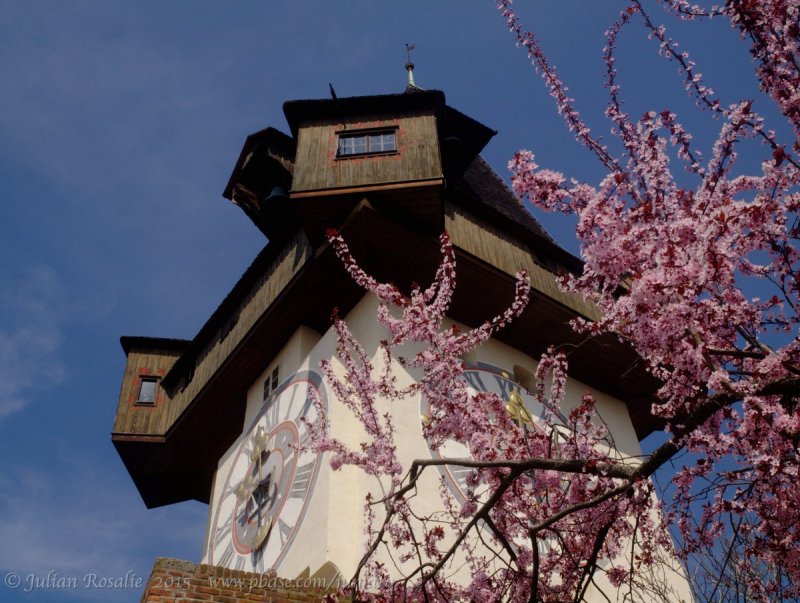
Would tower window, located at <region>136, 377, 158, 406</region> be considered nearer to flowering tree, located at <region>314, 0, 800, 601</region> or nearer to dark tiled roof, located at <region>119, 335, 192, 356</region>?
dark tiled roof, located at <region>119, 335, 192, 356</region>

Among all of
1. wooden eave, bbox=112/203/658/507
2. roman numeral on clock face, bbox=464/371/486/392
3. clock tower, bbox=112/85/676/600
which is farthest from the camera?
wooden eave, bbox=112/203/658/507

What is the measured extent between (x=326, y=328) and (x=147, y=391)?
4332mm

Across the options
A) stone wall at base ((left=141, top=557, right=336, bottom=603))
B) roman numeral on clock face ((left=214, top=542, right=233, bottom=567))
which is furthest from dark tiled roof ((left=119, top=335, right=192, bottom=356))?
stone wall at base ((left=141, top=557, right=336, bottom=603))

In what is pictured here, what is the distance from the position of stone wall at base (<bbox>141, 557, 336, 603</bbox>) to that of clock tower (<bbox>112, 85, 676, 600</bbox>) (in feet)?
3.54

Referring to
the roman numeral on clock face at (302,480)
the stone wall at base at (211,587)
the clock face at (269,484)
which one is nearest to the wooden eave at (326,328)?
the clock face at (269,484)

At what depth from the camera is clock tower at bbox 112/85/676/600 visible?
10.2 meters

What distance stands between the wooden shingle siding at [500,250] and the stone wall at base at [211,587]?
17.6 ft

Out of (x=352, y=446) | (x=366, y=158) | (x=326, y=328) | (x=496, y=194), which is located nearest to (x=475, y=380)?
(x=352, y=446)

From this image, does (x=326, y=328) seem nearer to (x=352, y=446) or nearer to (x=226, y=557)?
(x=352, y=446)

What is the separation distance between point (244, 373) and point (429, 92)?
4.84m

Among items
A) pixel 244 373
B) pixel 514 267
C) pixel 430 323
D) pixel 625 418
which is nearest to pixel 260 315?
pixel 244 373

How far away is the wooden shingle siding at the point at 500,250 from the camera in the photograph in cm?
1189

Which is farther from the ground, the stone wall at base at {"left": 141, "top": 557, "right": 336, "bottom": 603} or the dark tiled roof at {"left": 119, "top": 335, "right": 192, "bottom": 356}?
the dark tiled roof at {"left": 119, "top": 335, "right": 192, "bottom": 356}

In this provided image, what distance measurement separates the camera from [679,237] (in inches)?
182
